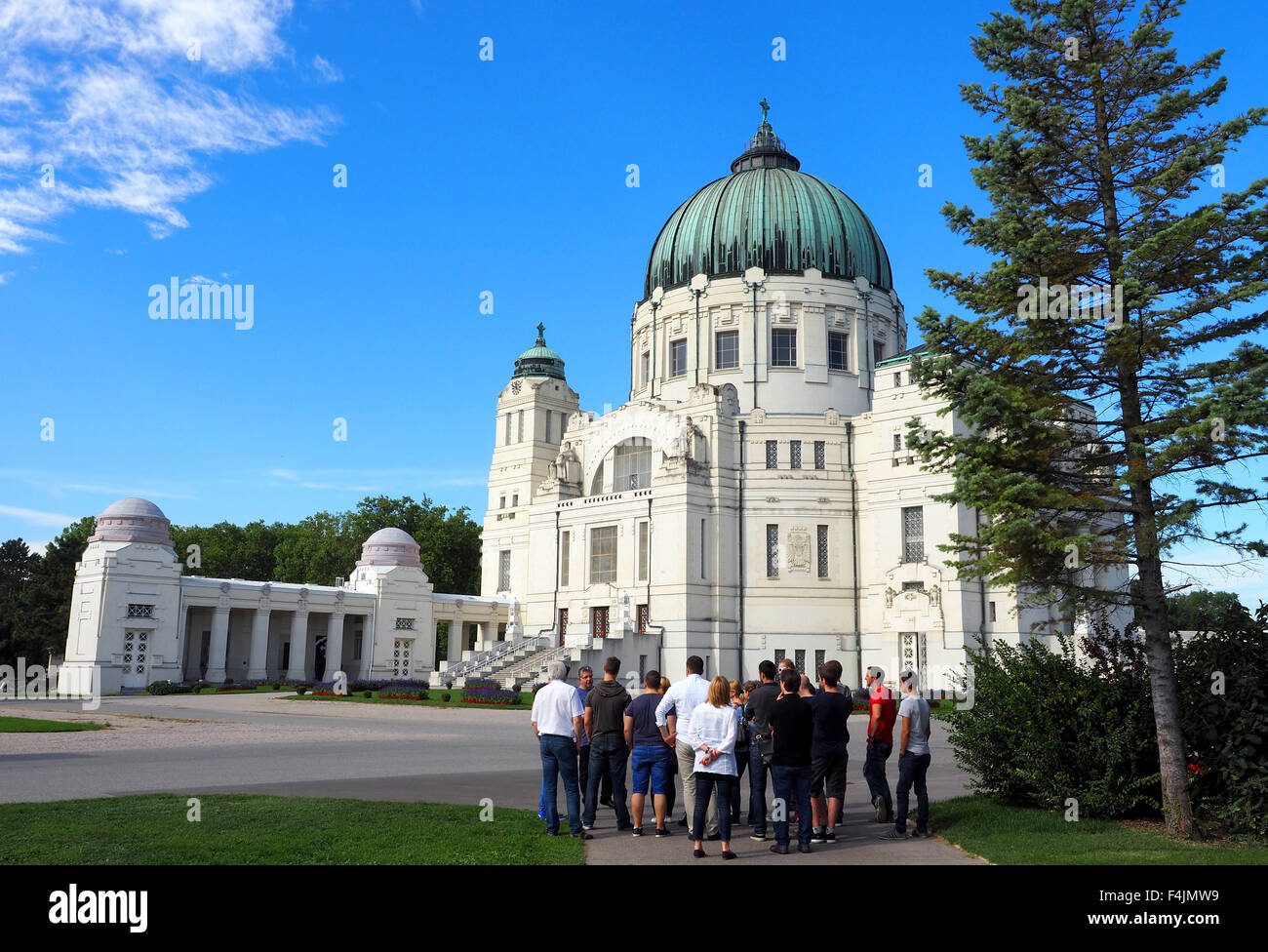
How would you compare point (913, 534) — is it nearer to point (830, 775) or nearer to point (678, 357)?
point (678, 357)

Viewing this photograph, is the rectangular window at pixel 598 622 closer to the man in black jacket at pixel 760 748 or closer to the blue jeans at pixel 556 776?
the man in black jacket at pixel 760 748

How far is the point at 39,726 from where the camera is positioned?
30.0 meters

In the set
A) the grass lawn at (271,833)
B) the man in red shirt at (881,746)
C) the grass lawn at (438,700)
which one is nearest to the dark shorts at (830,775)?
the man in red shirt at (881,746)

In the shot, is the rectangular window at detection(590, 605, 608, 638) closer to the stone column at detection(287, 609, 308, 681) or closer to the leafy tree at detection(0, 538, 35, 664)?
the stone column at detection(287, 609, 308, 681)

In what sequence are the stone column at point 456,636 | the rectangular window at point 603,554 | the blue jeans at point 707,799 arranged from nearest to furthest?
the blue jeans at point 707,799
the rectangular window at point 603,554
the stone column at point 456,636

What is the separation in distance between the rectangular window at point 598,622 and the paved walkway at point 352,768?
88.1 ft

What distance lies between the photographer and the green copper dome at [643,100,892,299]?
70375 millimetres

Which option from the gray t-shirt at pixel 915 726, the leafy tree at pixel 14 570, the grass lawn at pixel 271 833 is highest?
the leafy tree at pixel 14 570

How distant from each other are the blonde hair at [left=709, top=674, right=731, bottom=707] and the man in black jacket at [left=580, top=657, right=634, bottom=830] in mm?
1689

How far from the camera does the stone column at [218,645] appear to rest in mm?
63406

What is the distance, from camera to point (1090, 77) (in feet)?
50.3

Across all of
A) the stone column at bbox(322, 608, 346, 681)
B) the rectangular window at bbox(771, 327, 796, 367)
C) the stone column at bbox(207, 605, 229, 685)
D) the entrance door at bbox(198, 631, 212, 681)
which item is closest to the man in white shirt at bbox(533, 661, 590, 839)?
the stone column at bbox(207, 605, 229, 685)

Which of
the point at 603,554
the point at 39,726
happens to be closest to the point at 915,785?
the point at 39,726

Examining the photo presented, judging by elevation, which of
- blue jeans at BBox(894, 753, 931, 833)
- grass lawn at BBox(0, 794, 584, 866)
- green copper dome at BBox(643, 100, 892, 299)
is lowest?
grass lawn at BBox(0, 794, 584, 866)
